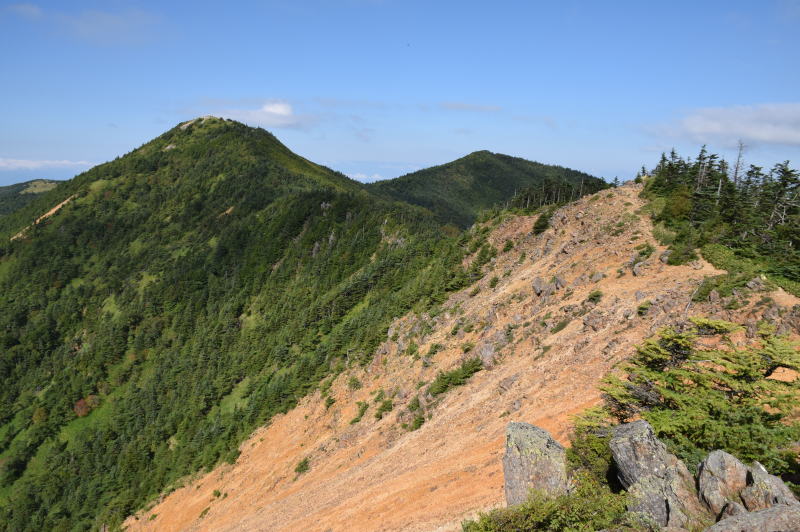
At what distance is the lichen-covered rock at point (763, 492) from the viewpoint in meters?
14.2

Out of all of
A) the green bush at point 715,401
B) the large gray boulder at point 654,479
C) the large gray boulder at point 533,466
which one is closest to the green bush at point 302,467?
the large gray boulder at point 533,466

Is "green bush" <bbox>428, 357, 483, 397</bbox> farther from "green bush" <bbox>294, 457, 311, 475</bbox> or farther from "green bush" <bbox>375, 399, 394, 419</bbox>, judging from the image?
"green bush" <bbox>294, 457, 311, 475</bbox>

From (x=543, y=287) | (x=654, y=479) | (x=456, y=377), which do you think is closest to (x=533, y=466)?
(x=654, y=479)

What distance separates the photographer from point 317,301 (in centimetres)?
9988

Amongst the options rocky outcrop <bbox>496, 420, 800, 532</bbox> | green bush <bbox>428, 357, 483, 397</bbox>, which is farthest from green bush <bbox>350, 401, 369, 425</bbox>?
rocky outcrop <bbox>496, 420, 800, 532</bbox>

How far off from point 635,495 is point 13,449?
537ft

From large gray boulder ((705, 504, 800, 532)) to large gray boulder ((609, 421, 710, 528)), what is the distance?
175 centimetres

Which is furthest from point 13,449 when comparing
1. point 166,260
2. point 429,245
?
point 429,245

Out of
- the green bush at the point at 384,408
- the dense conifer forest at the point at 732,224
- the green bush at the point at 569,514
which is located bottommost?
the green bush at the point at 384,408

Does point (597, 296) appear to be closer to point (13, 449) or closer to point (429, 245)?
point (429, 245)

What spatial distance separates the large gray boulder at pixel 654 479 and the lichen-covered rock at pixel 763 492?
143 cm

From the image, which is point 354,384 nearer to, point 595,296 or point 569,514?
point 595,296

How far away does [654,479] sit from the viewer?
16328 mm

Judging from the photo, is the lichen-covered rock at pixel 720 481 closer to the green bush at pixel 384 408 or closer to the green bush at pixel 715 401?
the green bush at pixel 715 401
